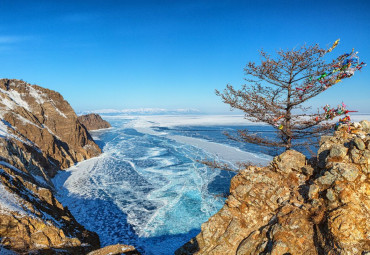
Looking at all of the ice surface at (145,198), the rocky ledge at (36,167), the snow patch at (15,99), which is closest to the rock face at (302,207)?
the ice surface at (145,198)

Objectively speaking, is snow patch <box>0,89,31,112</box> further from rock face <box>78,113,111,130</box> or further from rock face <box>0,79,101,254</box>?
rock face <box>78,113,111,130</box>

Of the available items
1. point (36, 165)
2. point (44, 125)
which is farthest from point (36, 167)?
point (44, 125)

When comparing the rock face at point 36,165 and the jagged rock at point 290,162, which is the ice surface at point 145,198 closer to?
the rock face at point 36,165

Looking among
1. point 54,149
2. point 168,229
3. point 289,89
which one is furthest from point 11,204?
point 54,149

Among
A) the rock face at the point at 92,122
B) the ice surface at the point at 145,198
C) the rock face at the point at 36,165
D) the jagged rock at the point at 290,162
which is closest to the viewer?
the jagged rock at the point at 290,162

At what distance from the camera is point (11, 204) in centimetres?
1119

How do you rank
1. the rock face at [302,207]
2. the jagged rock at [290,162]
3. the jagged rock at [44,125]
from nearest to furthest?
the rock face at [302,207] → the jagged rock at [290,162] → the jagged rock at [44,125]

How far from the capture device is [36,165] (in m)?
24.0

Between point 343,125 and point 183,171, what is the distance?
88.9ft

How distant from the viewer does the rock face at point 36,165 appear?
1030cm

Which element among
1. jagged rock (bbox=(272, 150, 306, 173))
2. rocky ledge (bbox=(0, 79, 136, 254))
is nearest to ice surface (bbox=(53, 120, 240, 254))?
rocky ledge (bbox=(0, 79, 136, 254))

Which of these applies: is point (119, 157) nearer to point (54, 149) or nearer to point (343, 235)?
point (54, 149)

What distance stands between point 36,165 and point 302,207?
2778cm

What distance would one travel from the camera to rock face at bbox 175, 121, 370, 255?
14.3ft
